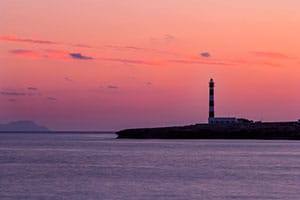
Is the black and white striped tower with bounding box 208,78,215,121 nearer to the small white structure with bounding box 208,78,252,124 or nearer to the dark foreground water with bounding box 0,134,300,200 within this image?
the small white structure with bounding box 208,78,252,124

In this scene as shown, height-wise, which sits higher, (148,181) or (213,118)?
(213,118)

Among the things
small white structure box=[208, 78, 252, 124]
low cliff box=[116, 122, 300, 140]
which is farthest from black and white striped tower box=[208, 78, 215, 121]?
low cliff box=[116, 122, 300, 140]

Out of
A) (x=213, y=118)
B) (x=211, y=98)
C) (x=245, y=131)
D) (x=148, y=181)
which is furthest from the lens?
(x=245, y=131)

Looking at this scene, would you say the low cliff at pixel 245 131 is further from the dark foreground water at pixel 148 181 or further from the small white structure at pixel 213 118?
the dark foreground water at pixel 148 181

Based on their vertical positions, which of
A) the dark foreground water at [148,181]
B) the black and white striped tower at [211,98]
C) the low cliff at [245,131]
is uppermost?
the black and white striped tower at [211,98]

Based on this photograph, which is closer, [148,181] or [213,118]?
[148,181]

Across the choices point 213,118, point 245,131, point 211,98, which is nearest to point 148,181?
point 211,98

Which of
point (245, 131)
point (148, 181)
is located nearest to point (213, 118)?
point (245, 131)

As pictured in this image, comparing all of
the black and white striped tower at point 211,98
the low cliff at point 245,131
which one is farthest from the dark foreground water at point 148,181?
the low cliff at point 245,131

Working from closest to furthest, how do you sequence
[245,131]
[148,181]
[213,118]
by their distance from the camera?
[148,181], [213,118], [245,131]

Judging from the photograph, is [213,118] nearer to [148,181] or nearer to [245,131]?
[245,131]

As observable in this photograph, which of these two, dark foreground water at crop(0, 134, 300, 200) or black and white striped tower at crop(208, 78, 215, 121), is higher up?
Result: black and white striped tower at crop(208, 78, 215, 121)

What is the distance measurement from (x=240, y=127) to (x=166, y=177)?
111789 millimetres

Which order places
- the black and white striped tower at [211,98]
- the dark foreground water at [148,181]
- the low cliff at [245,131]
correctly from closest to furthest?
the dark foreground water at [148,181], the black and white striped tower at [211,98], the low cliff at [245,131]
